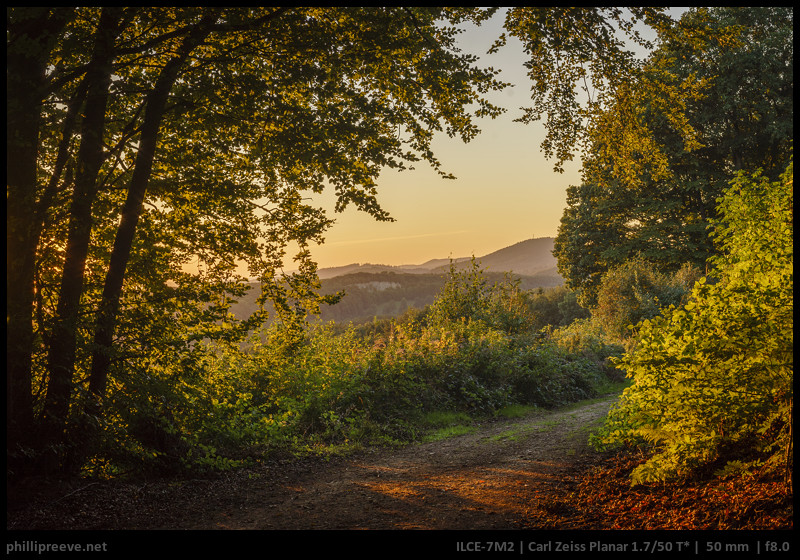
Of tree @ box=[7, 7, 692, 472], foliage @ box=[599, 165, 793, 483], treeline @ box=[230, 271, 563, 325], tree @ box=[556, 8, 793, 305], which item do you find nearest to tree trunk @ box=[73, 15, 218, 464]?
tree @ box=[7, 7, 692, 472]

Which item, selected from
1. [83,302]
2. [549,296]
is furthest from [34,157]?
[549,296]

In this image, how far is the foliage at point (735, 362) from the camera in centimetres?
395

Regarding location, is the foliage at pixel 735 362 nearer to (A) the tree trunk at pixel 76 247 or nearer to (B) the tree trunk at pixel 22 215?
(A) the tree trunk at pixel 76 247

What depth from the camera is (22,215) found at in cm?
530

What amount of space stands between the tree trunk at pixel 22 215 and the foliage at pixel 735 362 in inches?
250

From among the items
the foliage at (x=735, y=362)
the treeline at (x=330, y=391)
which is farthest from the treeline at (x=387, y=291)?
the foliage at (x=735, y=362)

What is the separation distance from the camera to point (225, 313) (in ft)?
24.0

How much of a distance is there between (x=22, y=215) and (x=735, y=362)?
23.0ft

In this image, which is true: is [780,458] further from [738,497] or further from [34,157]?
[34,157]

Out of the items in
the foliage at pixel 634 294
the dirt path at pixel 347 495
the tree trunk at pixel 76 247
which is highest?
the tree trunk at pixel 76 247

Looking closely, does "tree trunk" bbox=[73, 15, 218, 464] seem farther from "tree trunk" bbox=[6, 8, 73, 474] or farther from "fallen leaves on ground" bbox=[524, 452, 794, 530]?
"fallen leaves on ground" bbox=[524, 452, 794, 530]

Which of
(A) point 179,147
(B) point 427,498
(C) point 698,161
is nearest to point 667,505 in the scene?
(B) point 427,498

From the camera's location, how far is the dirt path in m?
5.19

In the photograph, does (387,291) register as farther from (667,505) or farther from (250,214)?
(667,505)
